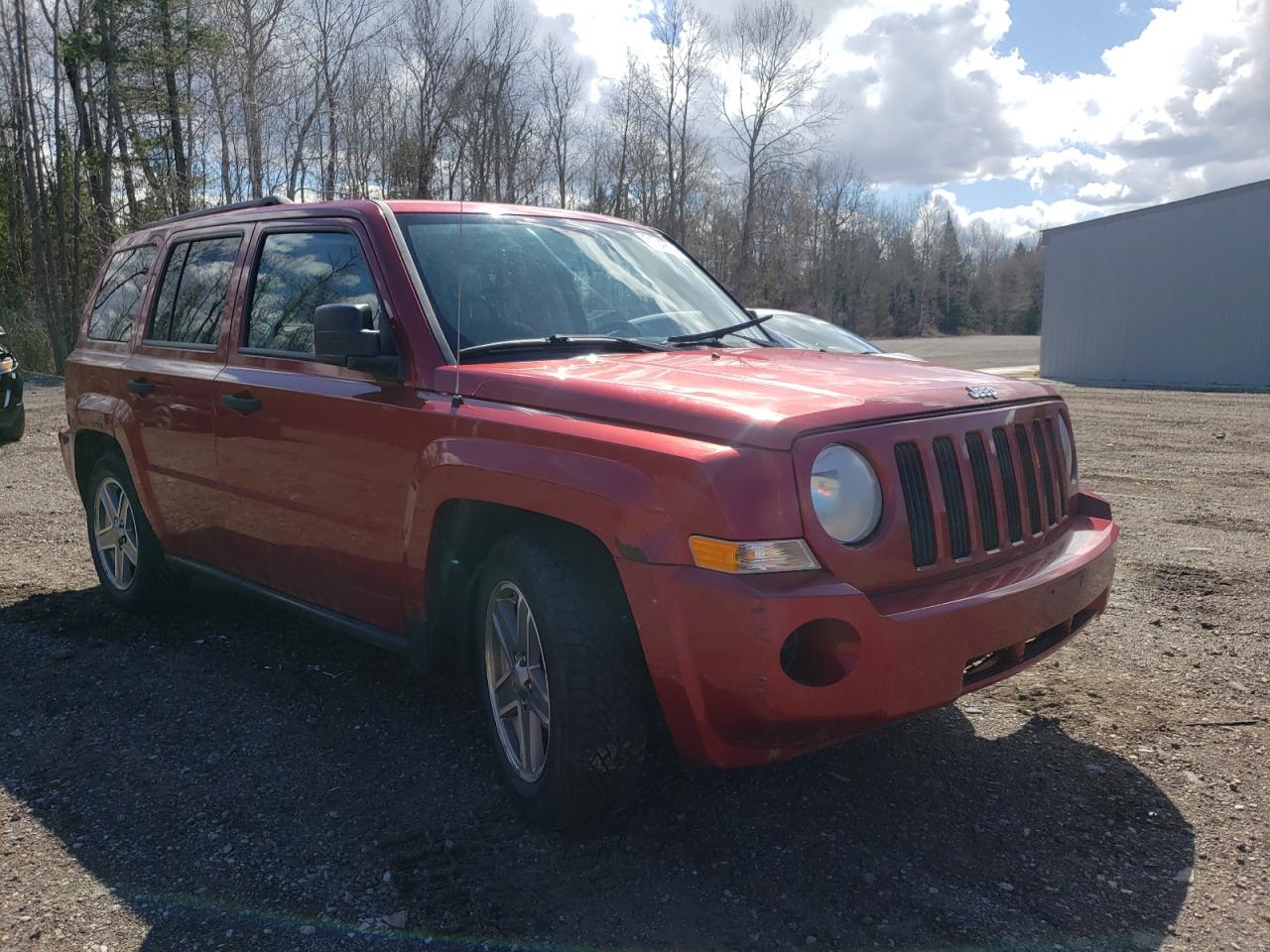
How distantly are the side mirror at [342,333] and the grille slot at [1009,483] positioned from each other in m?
2.00

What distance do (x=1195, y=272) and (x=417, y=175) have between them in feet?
67.5

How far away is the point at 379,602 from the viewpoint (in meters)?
3.59

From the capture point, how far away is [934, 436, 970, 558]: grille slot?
2852 millimetres

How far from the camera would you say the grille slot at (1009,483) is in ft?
10.1

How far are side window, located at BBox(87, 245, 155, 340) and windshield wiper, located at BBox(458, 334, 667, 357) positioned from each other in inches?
101

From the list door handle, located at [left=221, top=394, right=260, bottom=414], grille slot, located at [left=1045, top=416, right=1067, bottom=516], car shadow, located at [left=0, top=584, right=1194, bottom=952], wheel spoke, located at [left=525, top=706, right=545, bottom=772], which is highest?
door handle, located at [left=221, top=394, right=260, bottom=414]

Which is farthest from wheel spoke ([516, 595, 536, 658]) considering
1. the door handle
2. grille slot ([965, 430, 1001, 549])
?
the door handle

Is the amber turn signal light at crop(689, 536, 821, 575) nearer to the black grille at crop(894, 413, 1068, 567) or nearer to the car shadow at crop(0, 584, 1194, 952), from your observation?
the black grille at crop(894, 413, 1068, 567)

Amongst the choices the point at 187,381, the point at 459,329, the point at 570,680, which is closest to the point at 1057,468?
the point at 570,680

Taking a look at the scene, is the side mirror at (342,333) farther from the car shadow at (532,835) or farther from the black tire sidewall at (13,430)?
the black tire sidewall at (13,430)

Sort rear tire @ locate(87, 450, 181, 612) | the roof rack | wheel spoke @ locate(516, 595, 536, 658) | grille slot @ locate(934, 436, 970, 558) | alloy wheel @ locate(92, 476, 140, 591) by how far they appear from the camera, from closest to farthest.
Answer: grille slot @ locate(934, 436, 970, 558) → wheel spoke @ locate(516, 595, 536, 658) → the roof rack → rear tire @ locate(87, 450, 181, 612) → alloy wheel @ locate(92, 476, 140, 591)

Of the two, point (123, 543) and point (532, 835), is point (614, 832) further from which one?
point (123, 543)

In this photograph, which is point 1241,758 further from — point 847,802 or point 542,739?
point 542,739

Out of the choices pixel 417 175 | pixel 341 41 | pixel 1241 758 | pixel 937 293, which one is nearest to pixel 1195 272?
pixel 417 175
